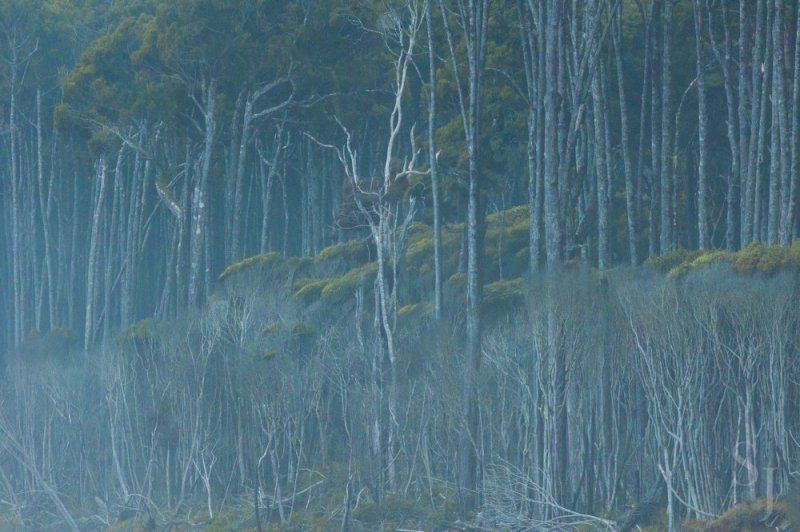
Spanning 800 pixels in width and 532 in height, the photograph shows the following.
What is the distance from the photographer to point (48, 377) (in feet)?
108

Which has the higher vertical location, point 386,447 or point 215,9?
point 215,9

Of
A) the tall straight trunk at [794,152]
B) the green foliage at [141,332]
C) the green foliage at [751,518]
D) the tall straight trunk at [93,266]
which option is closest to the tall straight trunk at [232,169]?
the green foliage at [141,332]

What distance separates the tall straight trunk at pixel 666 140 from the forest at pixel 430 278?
0.08 m


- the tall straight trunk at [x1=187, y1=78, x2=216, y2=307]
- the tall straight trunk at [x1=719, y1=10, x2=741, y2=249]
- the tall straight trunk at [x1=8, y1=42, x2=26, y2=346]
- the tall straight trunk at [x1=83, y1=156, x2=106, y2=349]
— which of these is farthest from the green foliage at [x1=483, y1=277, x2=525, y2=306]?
the tall straight trunk at [x1=8, y1=42, x2=26, y2=346]

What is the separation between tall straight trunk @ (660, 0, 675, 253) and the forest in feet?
0.25

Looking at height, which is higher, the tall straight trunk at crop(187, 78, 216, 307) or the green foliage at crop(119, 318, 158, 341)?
the tall straight trunk at crop(187, 78, 216, 307)

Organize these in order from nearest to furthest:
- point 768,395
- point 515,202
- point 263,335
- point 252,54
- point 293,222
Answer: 1. point 768,395
2. point 263,335
3. point 252,54
4. point 515,202
5. point 293,222

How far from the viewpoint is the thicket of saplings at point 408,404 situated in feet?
64.0

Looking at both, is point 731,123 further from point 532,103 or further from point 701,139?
point 532,103

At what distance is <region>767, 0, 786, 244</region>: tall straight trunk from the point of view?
22359 mm

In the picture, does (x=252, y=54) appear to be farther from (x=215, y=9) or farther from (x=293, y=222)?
(x=293, y=222)

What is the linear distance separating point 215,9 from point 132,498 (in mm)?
11466

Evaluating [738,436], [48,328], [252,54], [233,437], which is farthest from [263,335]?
[48,328]

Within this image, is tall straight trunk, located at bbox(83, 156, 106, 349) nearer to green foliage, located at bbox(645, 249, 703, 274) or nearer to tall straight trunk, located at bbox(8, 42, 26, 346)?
tall straight trunk, located at bbox(8, 42, 26, 346)
